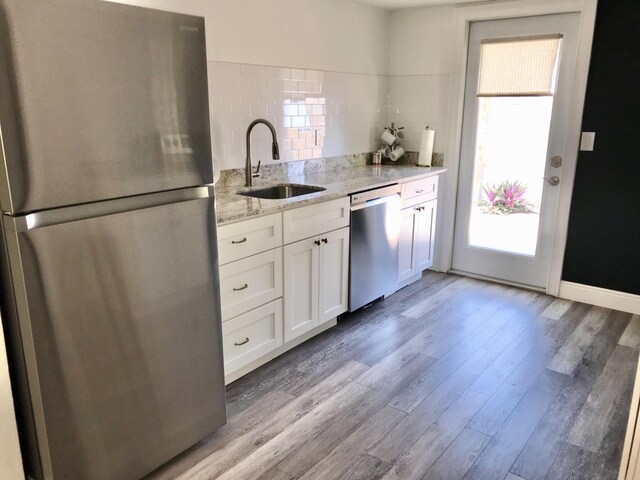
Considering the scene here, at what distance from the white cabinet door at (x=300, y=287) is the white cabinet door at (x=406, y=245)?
104 cm

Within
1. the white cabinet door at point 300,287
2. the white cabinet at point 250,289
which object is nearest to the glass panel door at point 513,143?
the white cabinet door at point 300,287

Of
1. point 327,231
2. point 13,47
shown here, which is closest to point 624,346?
point 327,231

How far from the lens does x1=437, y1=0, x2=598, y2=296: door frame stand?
347 cm

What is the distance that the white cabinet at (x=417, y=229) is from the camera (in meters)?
3.78

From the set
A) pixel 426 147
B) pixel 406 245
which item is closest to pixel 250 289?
pixel 406 245

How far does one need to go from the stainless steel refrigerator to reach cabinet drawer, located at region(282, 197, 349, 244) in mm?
756

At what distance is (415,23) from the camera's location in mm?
4242

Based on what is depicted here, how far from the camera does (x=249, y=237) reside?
248cm

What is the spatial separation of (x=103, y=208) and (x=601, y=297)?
352cm

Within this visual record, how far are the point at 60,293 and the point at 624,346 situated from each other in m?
3.16

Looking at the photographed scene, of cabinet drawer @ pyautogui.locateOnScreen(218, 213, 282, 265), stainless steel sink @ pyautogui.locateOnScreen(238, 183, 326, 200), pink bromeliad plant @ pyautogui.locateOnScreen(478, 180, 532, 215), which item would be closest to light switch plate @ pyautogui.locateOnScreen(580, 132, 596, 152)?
pink bromeliad plant @ pyautogui.locateOnScreen(478, 180, 532, 215)

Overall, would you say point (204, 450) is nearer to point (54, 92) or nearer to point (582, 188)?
point (54, 92)

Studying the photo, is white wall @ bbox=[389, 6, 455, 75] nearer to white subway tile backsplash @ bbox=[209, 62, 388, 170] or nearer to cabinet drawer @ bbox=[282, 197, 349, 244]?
white subway tile backsplash @ bbox=[209, 62, 388, 170]

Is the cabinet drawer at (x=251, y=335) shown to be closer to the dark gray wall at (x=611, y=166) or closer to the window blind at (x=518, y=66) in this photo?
the dark gray wall at (x=611, y=166)
